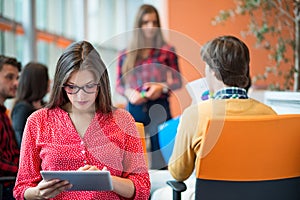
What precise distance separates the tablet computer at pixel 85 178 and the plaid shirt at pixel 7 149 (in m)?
1.00

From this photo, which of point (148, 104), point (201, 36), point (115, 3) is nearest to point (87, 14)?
point (115, 3)

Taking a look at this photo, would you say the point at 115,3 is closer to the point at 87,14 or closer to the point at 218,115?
the point at 87,14

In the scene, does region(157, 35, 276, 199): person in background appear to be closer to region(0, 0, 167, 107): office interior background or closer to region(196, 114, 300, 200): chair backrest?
region(196, 114, 300, 200): chair backrest

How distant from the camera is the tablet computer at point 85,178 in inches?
59.6

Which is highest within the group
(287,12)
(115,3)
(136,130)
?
(115,3)

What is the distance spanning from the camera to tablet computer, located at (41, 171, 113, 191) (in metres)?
1.51

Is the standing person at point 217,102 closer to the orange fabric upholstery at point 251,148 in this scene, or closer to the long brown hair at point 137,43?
the orange fabric upholstery at point 251,148

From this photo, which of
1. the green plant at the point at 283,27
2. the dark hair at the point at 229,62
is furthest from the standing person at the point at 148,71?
the green plant at the point at 283,27

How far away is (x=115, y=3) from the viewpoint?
7.77 metres

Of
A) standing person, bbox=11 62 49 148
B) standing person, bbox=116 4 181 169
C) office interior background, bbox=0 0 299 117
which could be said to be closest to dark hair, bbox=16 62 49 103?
standing person, bbox=11 62 49 148

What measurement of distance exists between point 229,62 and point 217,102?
0.27m

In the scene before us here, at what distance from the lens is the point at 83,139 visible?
1.80m

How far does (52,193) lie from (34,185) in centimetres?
14

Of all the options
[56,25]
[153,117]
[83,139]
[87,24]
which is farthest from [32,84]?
[87,24]
